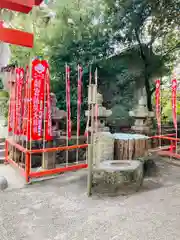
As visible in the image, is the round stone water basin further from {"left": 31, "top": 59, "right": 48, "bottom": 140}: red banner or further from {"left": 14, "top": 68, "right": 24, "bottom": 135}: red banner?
{"left": 14, "top": 68, "right": 24, "bottom": 135}: red banner

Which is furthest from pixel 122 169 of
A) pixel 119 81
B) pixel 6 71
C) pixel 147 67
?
pixel 147 67

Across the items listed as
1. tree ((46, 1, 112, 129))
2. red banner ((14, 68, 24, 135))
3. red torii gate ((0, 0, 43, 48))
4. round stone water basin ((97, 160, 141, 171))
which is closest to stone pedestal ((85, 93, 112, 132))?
tree ((46, 1, 112, 129))

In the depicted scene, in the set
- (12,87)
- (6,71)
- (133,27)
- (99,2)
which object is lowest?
(12,87)

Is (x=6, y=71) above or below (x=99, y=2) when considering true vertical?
below

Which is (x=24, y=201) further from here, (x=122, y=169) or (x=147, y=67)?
(x=147, y=67)

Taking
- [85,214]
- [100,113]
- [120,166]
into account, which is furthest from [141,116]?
[85,214]

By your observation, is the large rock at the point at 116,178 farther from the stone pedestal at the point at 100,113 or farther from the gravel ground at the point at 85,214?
the stone pedestal at the point at 100,113

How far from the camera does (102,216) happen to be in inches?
142

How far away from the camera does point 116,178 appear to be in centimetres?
450

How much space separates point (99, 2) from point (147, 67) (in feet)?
12.9

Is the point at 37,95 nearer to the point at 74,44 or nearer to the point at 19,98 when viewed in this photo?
the point at 19,98

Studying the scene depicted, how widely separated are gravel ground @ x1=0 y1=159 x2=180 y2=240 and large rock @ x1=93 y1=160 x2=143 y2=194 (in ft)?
0.80

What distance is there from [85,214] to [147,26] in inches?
410

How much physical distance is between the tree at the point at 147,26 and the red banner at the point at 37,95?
677 centimetres
